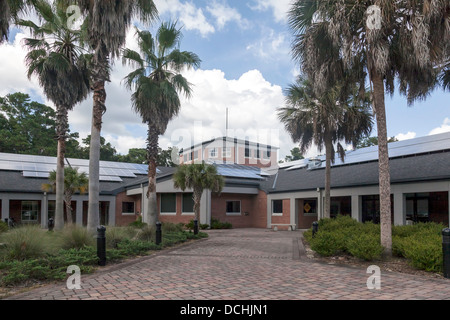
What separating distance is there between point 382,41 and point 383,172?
3847 mm

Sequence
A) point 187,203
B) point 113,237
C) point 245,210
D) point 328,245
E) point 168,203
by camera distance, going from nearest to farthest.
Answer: point 328,245, point 113,237, point 187,203, point 168,203, point 245,210

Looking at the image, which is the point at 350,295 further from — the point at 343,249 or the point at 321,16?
the point at 321,16

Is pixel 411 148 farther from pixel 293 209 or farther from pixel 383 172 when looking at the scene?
pixel 383 172

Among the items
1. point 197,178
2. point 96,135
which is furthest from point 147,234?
point 197,178

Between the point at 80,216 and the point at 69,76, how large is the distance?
46.6 ft

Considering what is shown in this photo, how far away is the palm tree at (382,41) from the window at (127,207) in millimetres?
22711

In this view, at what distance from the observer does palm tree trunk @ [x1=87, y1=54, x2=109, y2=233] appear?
12672mm

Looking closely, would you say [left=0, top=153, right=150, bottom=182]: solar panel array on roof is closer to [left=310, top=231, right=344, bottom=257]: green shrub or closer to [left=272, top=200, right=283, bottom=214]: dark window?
[left=272, top=200, right=283, bottom=214]: dark window

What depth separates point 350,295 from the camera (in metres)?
6.33

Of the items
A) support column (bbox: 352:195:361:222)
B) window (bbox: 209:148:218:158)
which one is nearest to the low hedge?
support column (bbox: 352:195:361:222)

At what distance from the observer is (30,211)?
27.1 m

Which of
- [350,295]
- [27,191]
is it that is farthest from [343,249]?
[27,191]

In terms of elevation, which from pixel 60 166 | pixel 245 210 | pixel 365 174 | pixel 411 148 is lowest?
pixel 245 210

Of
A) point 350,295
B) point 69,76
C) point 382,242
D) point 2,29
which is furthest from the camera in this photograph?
point 69,76
